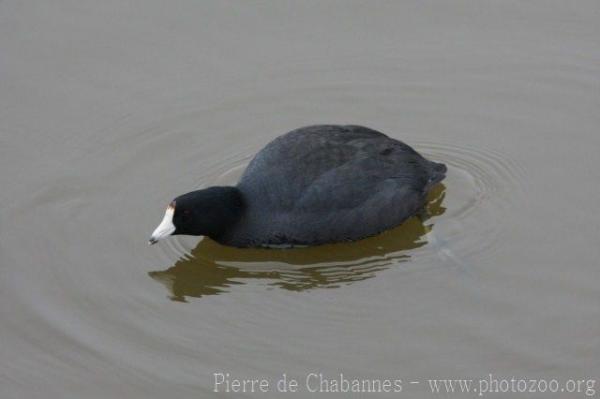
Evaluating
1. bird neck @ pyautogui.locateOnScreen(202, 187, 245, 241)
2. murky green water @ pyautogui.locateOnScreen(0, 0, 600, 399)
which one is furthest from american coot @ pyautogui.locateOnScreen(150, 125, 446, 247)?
murky green water @ pyautogui.locateOnScreen(0, 0, 600, 399)

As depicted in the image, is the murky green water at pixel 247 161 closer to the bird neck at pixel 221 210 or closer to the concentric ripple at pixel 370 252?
the concentric ripple at pixel 370 252

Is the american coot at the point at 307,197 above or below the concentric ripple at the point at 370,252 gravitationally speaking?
above

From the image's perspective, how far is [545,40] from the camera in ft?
29.9

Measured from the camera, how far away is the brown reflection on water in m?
7.00

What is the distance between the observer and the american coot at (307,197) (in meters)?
7.14

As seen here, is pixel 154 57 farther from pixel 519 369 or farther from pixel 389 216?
pixel 519 369

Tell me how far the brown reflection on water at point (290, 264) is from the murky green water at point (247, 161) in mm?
15

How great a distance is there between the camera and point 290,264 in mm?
7145

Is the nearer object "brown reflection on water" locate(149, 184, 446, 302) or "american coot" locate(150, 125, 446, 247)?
"brown reflection on water" locate(149, 184, 446, 302)

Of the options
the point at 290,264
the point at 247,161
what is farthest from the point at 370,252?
the point at 247,161

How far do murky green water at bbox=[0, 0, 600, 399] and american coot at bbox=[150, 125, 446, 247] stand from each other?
146mm

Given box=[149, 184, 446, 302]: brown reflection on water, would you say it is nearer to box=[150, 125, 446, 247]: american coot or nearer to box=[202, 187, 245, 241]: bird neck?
box=[150, 125, 446, 247]: american coot

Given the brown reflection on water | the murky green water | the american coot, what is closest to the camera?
the murky green water

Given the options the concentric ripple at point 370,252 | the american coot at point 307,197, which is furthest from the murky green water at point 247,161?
the american coot at point 307,197
